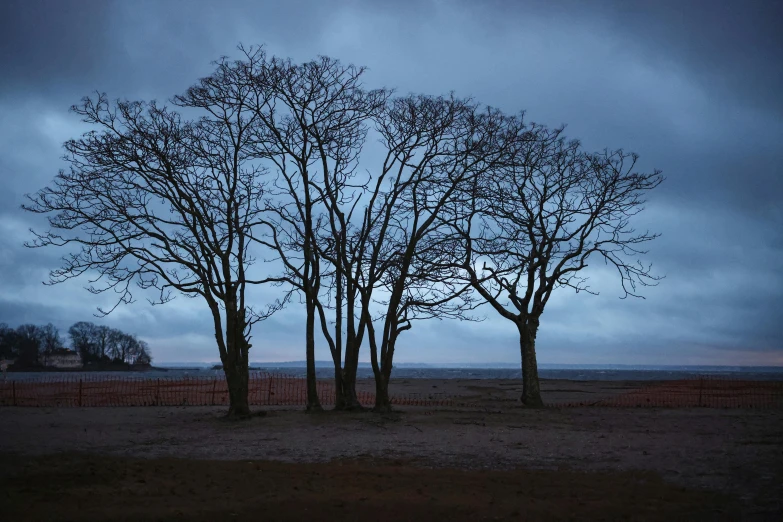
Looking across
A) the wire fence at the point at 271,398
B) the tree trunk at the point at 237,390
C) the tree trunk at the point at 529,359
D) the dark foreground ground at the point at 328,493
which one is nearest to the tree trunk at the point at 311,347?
the tree trunk at the point at 237,390

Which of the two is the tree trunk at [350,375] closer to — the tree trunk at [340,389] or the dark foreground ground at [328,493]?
the tree trunk at [340,389]

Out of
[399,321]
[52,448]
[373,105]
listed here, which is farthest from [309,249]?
[52,448]

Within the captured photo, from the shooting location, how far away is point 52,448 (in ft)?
46.9

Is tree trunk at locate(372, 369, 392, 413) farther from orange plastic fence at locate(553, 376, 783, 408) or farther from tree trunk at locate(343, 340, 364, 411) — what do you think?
orange plastic fence at locate(553, 376, 783, 408)

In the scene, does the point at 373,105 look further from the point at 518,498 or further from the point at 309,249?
the point at 518,498

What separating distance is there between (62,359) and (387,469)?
14866 centimetres

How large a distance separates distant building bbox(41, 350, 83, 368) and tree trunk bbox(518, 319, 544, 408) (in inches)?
5121

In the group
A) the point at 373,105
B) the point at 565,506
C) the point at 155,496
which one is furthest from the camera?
the point at 373,105

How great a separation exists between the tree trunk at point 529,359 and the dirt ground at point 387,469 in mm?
5078

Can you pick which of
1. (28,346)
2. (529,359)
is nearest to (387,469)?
(529,359)

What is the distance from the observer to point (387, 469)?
11.9 m

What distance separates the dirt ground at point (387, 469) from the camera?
878cm

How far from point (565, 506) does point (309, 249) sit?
14.6 m

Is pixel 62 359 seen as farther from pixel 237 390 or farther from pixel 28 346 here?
pixel 237 390
